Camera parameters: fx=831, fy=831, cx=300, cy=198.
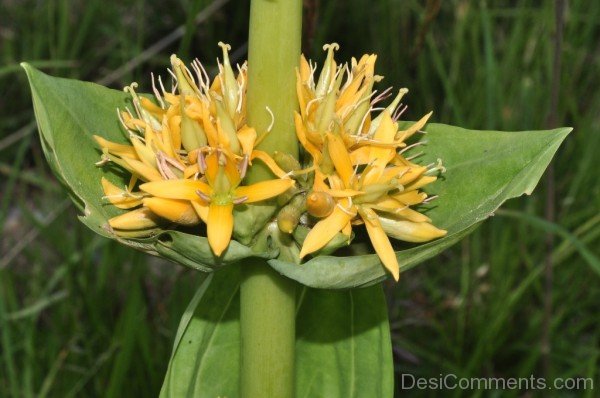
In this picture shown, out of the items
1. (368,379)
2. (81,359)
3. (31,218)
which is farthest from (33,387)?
(368,379)

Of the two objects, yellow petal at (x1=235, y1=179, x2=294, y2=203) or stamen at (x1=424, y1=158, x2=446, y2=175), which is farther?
stamen at (x1=424, y1=158, x2=446, y2=175)

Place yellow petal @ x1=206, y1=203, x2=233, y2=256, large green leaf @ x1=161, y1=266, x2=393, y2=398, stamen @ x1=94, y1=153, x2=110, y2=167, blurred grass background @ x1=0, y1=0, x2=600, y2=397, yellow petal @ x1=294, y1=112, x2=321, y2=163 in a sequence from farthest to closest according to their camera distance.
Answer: blurred grass background @ x1=0, y1=0, x2=600, y2=397 < large green leaf @ x1=161, y1=266, x2=393, y2=398 < stamen @ x1=94, y1=153, x2=110, y2=167 < yellow petal @ x1=294, y1=112, x2=321, y2=163 < yellow petal @ x1=206, y1=203, x2=233, y2=256

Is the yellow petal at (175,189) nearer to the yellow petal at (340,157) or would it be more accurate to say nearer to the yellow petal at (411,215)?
the yellow petal at (340,157)

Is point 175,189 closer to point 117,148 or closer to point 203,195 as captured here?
point 203,195

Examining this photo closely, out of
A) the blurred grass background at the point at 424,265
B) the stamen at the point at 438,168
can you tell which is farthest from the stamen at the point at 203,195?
the blurred grass background at the point at 424,265

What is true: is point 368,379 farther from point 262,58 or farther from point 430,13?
point 430,13

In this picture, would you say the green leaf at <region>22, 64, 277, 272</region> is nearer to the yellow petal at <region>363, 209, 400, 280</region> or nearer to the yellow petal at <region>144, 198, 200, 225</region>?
the yellow petal at <region>144, 198, 200, 225</region>

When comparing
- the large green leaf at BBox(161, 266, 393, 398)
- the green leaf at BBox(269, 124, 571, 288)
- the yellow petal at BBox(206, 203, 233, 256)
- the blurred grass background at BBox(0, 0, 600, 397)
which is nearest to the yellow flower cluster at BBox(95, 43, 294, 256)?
the yellow petal at BBox(206, 203, 233, 256)

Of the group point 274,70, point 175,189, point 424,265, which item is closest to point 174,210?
point 175,189

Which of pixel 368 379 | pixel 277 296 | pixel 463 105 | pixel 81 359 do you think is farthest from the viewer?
pixel 463 105
